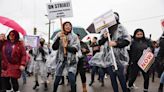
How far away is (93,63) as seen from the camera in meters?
12.8

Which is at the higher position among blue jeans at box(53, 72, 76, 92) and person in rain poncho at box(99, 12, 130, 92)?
person in rain poncho at box(99, 12, 130, 92)

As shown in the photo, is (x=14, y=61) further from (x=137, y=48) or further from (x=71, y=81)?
(x=137, y=48)

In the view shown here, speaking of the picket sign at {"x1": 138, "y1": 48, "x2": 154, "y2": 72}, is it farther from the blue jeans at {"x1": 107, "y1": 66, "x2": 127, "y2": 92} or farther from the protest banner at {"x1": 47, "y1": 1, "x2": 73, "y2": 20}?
the protest banner at {"x1": 47, "y1": 1, "x2": 73, "y2": 20}

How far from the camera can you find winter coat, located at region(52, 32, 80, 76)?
339 inches

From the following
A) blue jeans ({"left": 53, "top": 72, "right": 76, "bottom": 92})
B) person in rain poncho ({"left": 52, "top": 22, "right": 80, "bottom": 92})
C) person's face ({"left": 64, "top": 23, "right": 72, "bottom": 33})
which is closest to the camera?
blue jeans ({"left": 53, "top": 72, "right": 76, "bottom": 92})

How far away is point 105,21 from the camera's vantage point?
27.2 ft

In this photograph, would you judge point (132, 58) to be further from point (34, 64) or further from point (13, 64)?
point (34, 64)

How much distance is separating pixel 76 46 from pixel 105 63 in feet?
2.88

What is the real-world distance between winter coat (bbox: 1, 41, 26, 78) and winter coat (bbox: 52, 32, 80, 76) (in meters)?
0.98

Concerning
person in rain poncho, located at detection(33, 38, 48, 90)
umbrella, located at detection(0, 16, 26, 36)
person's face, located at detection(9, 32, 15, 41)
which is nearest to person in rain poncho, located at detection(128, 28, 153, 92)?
umbrella, located at detection(0, 16, 26, 36)

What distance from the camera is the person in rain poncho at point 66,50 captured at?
8578 mm

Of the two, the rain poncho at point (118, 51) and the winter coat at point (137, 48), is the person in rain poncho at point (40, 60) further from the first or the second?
the rain poncho at point (118, 51)

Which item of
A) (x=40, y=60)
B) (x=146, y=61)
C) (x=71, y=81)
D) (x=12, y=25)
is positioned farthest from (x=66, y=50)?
(x=40, y=60)

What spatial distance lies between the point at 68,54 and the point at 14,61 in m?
1.34
